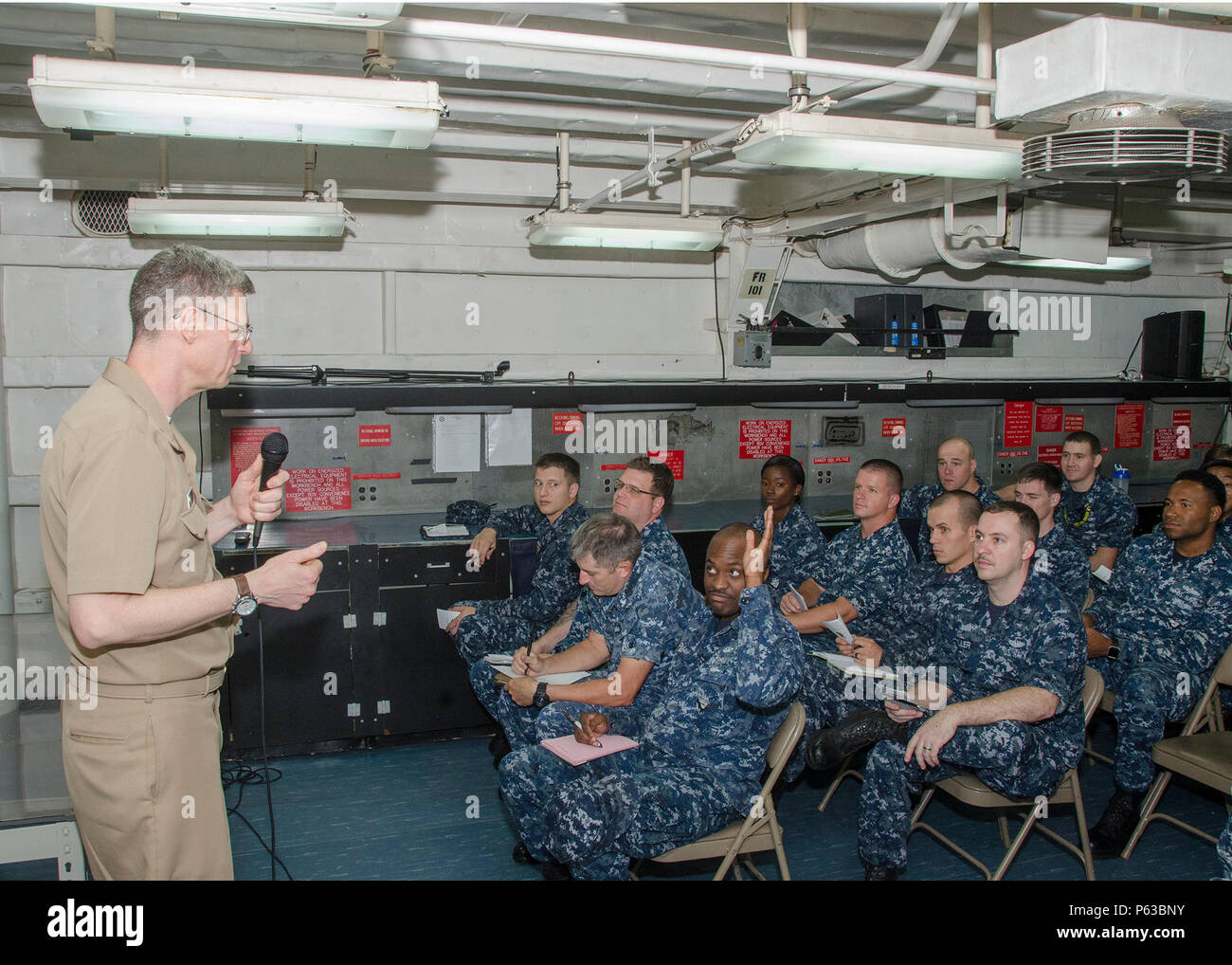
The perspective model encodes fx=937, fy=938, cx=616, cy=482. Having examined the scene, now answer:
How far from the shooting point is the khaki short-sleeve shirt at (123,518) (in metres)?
1.82

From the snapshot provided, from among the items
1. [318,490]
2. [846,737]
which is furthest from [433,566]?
[846,737]

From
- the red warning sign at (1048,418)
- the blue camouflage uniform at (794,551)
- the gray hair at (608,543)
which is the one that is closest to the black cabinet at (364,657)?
the blue camouflage uniform at (794,551)

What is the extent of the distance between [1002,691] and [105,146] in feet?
15.0

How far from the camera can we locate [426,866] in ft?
11.7

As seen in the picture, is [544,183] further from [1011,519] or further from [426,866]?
[426,866]

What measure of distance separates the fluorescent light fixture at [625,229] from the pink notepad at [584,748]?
2.38 metres

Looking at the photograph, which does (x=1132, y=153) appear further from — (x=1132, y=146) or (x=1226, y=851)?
(x=1226, y=851)

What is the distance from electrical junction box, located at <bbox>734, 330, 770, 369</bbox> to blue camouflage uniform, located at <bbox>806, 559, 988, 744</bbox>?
7.06 ft

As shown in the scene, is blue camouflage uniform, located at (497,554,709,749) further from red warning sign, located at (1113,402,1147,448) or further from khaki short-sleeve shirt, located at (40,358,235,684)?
red warning sign, located at (1113,402,1147,448)

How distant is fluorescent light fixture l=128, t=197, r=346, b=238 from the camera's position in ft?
12.9

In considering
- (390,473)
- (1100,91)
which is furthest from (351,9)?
(390,473)

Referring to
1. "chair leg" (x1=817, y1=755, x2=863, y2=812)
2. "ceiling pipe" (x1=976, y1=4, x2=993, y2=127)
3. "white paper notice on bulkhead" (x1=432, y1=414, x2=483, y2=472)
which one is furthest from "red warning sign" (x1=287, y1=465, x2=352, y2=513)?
"ceiling pipe" (x1=976, y1=4, x2=993, y2=127)

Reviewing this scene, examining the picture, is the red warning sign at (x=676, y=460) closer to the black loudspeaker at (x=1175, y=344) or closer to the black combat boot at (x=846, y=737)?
the black combat boot at (x=846, y=737)

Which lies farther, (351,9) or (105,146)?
(105,146)
